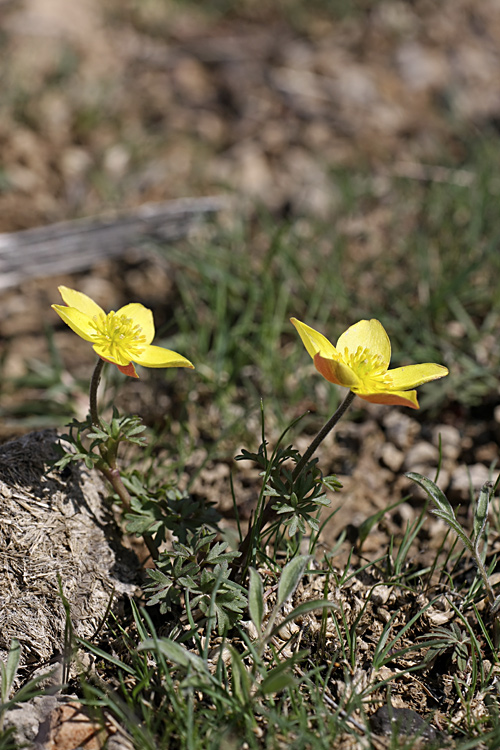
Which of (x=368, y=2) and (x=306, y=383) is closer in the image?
(x=306, y=383)

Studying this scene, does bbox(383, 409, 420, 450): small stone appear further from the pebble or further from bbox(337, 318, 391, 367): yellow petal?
the pebble

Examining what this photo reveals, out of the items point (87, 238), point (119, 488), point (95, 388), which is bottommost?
point (87, 238)

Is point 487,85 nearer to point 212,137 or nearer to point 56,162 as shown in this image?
point 212,137

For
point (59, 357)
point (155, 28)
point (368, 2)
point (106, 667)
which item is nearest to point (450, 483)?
point (106, 667)

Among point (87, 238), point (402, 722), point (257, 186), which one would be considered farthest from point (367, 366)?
point (257, 186)

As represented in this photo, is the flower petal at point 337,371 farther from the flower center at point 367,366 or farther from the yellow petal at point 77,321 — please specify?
the yellow petal at point 77,321

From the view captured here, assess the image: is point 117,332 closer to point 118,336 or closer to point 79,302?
point 118,336

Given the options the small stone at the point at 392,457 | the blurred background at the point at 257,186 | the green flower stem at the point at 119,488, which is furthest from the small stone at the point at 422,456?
the green flower stem at the point at 119,488
